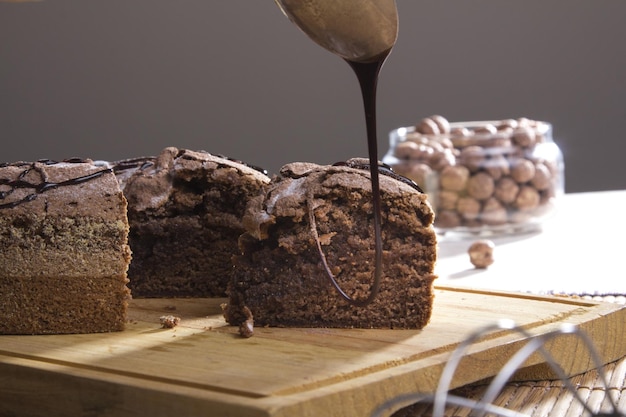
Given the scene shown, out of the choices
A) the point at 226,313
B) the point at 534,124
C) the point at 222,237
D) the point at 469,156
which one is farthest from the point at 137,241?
the point at 534,124

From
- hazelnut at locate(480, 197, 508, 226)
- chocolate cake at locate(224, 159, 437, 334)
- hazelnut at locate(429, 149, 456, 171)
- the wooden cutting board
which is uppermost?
hazelnut at locate(429, 149, 456, 171)

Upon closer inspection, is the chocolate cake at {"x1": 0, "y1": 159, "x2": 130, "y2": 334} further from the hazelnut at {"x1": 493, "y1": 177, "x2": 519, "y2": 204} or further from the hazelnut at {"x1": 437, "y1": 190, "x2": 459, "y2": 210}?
the hazelnut at {"x1": 493, "y1": 177, "x2": 519, "y2": 204}

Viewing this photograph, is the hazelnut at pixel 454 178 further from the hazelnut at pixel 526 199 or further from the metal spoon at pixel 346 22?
the metal spoon at pixel 346 22

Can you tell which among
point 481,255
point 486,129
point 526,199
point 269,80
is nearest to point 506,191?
point 526,199

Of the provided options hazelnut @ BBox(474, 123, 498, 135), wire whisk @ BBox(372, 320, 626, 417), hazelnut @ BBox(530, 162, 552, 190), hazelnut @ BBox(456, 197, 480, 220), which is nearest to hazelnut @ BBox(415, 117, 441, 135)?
hazelnut @ BBox(474, 123, 498, 135)

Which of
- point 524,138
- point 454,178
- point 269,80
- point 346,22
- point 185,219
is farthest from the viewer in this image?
point 269,80

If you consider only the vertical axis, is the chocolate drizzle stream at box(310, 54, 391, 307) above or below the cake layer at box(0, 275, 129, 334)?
above

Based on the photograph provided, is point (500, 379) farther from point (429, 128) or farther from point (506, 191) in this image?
point (429, 128)
